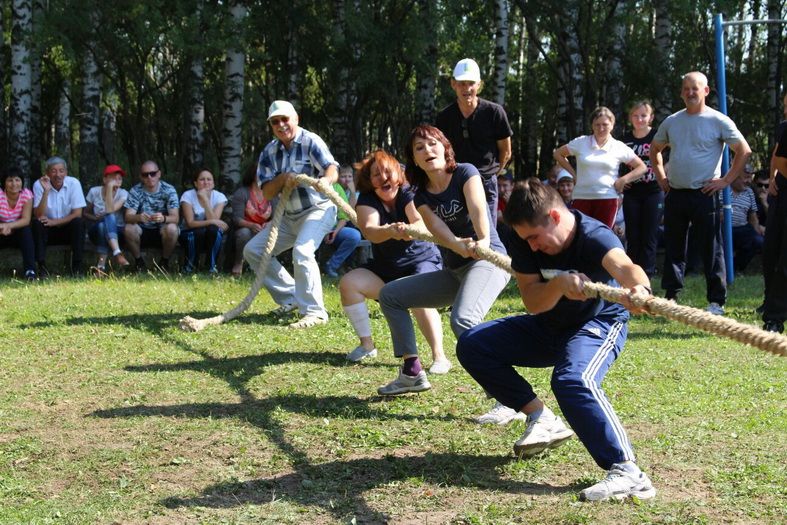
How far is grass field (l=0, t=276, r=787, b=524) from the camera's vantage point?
429 centimetres

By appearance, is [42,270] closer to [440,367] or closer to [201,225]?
[201,225]

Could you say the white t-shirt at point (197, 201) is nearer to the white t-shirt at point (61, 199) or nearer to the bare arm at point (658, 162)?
the white t-shirt at point (61, 199)

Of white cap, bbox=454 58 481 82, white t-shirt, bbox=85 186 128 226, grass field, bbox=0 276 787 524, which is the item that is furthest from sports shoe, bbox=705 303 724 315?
white t-shirt, bbox=85 186 128 226

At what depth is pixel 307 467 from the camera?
4.84 metres

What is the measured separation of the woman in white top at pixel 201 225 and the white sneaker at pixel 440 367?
6.37 metres

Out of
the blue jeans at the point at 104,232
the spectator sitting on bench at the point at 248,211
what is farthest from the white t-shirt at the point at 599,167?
the blue jeans at the point at 104,232

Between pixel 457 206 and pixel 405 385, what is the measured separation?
3.80 feet

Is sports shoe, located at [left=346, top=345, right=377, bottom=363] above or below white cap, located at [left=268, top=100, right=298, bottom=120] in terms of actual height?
below

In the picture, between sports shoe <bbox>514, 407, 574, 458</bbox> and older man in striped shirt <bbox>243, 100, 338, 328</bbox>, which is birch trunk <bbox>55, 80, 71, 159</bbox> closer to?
older man in striped shirt <bbox>243, 100, 338, 328</bbox>

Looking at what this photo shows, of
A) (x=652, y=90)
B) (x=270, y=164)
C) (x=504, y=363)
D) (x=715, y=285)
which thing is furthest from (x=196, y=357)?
(x=652, y=90)

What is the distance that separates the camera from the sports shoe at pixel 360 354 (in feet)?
23.6

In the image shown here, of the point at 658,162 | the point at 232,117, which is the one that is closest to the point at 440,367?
the point at 658,162

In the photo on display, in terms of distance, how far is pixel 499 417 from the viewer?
553 cm

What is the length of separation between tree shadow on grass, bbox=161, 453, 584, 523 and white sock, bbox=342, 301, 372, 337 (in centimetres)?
218
